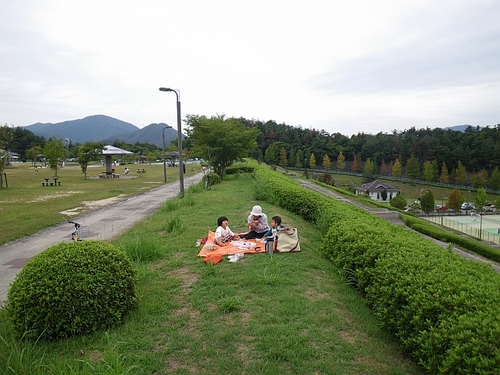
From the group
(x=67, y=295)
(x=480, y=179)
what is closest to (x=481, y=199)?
(x=480, y=179)

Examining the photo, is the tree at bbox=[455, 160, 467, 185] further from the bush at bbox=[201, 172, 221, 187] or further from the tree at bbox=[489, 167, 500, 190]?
the bush at bbox=[201, 172, 221, 187]

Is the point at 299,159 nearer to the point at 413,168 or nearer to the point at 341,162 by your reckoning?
the point at 341,162

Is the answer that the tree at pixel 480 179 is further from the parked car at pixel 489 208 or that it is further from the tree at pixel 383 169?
the tree at pixel 383 169

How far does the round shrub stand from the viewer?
323cm

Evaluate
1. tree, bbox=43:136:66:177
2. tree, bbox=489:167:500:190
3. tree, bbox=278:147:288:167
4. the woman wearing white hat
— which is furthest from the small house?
the woman wearing white hat

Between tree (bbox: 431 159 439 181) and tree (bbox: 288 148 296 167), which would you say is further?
tree (bbox: 288 148 296 167)

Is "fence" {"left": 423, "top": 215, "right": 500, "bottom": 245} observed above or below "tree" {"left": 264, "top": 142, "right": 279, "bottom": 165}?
below

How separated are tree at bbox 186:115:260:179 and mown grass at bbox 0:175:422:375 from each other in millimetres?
17182

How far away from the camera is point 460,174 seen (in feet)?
203

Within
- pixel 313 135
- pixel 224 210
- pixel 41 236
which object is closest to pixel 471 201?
pixel 313 135

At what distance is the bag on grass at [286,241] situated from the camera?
234 inches

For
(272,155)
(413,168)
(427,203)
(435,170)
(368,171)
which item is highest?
(272,155)

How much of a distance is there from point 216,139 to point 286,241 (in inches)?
667

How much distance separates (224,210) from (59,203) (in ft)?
28.7
